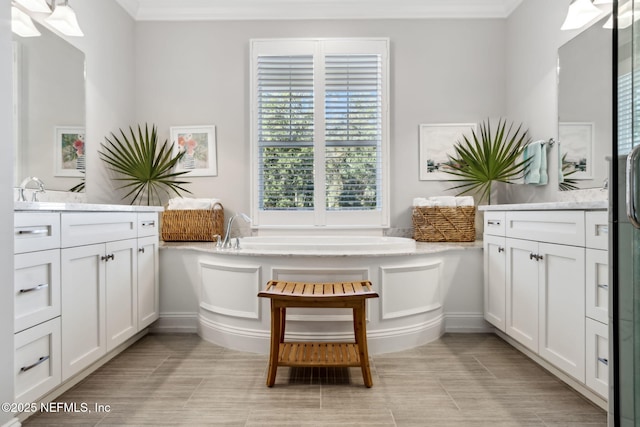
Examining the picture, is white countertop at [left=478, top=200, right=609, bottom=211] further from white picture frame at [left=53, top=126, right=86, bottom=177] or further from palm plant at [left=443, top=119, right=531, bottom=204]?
white picture frame at [left=53, top=126, right=86, bottom=177]

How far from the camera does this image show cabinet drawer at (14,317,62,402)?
1.47 meters

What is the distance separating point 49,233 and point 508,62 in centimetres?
371

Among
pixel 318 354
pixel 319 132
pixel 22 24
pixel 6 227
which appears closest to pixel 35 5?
A: pixel 22 24

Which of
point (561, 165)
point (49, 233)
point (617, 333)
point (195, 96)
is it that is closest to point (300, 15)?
point (195, 96)

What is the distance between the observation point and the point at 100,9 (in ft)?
9.78

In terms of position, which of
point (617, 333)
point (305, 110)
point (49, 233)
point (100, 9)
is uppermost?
point (100, 9)

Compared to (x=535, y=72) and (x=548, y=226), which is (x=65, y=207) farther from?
(x=535, y=72)

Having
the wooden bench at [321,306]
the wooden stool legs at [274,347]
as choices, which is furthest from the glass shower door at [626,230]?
the wooden stool legs at [274,347]

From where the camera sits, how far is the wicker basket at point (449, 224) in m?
3.12

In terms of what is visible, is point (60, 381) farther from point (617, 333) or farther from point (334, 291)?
point (617, 333)

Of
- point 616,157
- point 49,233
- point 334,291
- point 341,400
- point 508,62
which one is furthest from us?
point 508,62

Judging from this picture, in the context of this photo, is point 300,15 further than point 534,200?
Yes

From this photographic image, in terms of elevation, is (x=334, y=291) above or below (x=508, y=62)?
below

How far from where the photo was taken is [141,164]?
312cm
